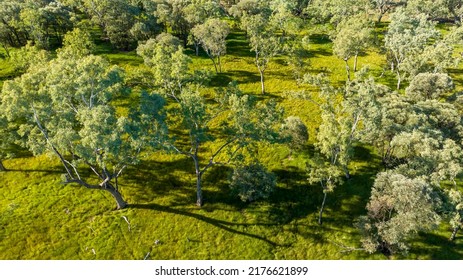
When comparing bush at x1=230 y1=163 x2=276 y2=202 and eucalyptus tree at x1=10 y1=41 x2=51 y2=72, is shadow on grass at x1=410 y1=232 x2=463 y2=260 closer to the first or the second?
bush at x1=230 y1=163 x2=276 y2=202

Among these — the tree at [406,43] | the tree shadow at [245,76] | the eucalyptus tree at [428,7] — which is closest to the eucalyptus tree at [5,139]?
the tree shadow at [245,76]

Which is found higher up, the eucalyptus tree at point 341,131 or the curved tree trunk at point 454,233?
the eucalyptus tree at point 341,131

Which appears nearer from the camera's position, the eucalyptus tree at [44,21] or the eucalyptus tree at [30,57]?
the eucalyptus tree at [30,57]

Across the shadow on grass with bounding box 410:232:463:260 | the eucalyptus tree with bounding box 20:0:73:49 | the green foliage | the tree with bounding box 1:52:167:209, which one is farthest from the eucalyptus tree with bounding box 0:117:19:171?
the shadow on grass with bounding box 410:232:463:260

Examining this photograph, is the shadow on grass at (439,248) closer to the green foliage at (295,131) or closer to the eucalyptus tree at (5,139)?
the green foliage at (295,131)

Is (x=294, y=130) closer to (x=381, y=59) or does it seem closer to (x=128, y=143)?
(x=128, y=143)

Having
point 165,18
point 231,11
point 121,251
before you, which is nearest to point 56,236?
point 121,251
